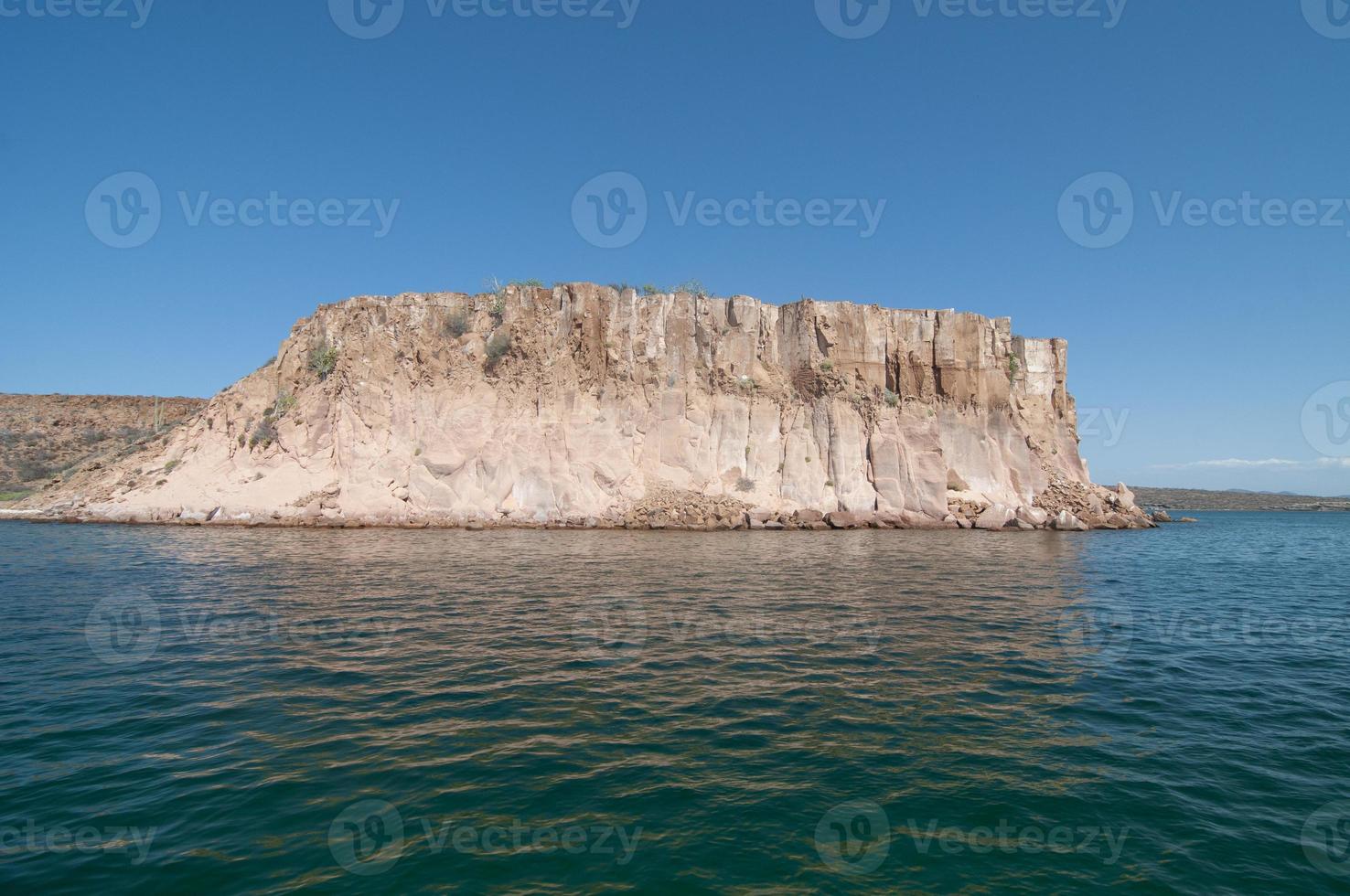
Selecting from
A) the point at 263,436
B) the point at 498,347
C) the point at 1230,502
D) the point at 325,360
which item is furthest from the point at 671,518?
the point at 1230,502

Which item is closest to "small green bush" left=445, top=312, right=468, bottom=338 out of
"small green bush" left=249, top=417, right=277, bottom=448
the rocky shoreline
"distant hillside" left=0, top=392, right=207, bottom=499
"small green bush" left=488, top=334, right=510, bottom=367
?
"small green bush" left=488, top=334, right=510, bottom=367

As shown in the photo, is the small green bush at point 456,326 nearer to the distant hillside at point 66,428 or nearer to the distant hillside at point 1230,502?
the distant hillside at point 66,428

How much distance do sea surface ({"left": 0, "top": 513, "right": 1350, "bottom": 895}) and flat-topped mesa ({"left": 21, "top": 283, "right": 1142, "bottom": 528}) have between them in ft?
69.6

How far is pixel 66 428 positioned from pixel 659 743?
70.7m

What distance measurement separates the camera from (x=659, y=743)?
21.4 ft

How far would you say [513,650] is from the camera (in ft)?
32.1

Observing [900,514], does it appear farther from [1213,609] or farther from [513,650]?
[513,650]

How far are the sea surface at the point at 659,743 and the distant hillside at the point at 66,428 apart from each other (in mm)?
47278

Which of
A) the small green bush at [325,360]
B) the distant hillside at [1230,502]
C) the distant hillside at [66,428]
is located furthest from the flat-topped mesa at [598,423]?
the distant hillside at [1230,502]

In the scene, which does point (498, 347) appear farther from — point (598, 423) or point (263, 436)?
point (263, 436)

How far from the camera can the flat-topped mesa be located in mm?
35500

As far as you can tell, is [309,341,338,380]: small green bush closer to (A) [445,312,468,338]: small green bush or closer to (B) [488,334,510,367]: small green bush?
(A) [445,312,468,338]: small green bush

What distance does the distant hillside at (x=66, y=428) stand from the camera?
49.1 metres

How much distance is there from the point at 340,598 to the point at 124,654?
Result: 425cm
